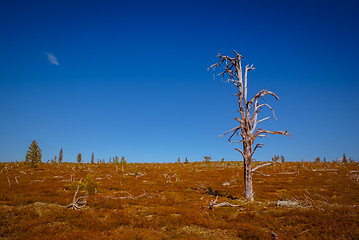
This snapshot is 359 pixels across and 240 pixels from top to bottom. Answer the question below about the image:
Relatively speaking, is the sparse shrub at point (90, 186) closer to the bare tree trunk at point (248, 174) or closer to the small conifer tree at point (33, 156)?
the bare tree trunk at point (248, 174)

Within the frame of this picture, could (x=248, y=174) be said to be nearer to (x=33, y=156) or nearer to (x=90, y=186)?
(x=90, y=186)

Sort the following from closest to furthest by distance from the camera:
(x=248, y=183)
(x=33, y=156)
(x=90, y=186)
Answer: (x=248, y=183), (x=90, y=186), (x=33, y=156)

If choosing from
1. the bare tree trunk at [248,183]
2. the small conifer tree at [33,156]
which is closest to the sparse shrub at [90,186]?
the bare tree trunk at [248,183]

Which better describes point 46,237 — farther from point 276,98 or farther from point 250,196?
point 276,98

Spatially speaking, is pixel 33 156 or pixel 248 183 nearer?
pixel 248 183

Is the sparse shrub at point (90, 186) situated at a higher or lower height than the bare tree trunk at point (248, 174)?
lower

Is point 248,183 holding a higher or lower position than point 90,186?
higher

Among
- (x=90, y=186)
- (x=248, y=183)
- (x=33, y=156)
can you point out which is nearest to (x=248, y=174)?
(x=248, y=183)

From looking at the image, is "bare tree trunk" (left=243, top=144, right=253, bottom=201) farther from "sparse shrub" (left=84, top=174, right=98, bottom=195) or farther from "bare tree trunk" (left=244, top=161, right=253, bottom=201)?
"sparse shrub" (left=84, top=174, right=98, bottom=195)

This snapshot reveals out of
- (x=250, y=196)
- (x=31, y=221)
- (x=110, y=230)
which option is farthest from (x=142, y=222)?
(x=250, y=196)

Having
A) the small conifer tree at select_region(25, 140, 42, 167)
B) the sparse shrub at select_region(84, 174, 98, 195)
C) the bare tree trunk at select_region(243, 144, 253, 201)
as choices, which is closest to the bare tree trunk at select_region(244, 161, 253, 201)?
the bare tree trunk at select_region(243, 144, 253, 201)

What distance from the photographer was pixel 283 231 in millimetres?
8977

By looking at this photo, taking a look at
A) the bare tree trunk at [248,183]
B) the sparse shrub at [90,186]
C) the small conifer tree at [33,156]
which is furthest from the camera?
the small conifer tree at [33,156]

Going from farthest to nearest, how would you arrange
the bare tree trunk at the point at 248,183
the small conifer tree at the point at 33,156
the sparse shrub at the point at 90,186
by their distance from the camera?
the small conifer tree at the point at 33,156 < the sparse shrub at the point at 90,186 < the bare tree trunk at the point at 248,183
